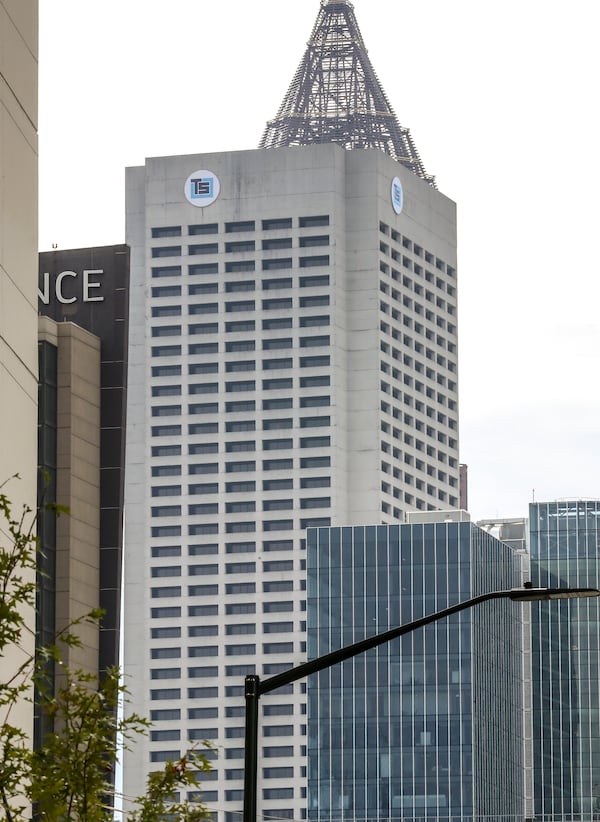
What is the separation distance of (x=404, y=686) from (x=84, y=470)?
10114cm

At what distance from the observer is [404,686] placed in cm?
18812

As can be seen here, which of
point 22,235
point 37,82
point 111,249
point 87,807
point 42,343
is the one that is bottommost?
point 87,807

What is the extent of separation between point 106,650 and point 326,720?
101 meters

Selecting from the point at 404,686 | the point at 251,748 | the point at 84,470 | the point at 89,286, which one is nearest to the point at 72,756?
the point at 251,748

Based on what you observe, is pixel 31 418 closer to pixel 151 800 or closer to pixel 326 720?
pixel 151 800

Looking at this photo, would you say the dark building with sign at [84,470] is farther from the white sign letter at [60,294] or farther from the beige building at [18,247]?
the beige building at [18,247]

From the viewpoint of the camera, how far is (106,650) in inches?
3565

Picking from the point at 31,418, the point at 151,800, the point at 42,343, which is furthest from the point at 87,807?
the point at 42,343

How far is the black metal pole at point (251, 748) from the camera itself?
19547mm

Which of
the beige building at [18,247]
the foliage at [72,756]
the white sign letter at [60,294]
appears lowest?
the foliage at [72,756]

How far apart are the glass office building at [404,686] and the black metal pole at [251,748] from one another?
163738 mm

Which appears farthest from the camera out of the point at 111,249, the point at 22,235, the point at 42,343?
the point at 111,249

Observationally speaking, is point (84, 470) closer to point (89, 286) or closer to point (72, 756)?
point (89, 286)

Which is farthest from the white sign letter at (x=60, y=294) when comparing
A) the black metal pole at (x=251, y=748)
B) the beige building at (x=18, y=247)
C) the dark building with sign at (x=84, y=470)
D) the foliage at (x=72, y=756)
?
the foliage at (x=72, y=756)
